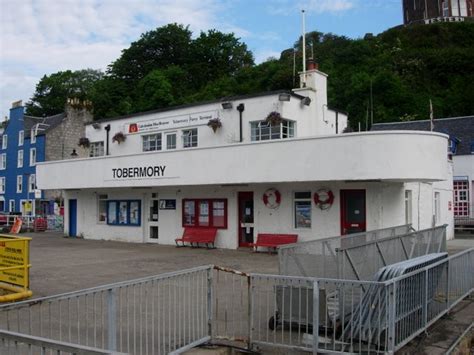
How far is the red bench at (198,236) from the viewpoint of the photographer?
22.0 metres

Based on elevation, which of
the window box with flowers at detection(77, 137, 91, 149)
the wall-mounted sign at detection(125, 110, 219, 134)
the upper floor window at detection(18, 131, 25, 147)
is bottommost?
the window box with flowers at detection(77, 137, 91, 149)

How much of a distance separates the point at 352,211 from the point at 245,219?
466 cm

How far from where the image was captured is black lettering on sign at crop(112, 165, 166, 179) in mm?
22616

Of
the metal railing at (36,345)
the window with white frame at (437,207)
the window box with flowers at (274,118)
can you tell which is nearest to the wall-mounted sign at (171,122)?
the window box with flowers at (274,118)

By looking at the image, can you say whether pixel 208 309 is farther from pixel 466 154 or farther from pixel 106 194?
pixel 466 154

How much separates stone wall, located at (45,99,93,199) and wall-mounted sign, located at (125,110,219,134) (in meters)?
25.9

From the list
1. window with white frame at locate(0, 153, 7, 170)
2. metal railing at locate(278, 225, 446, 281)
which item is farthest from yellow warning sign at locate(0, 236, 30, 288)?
window with white frame at locate(0, 153, 7, 170)

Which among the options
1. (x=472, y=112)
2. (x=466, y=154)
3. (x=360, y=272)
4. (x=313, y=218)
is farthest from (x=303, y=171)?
(x=472, y=112)

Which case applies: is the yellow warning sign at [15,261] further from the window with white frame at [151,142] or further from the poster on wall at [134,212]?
the window with white frame at [151,142]

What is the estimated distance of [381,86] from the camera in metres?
55.6

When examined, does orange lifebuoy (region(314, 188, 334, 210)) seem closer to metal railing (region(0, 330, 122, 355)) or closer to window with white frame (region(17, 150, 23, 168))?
metal railing (region(0, 330, 122, 355))

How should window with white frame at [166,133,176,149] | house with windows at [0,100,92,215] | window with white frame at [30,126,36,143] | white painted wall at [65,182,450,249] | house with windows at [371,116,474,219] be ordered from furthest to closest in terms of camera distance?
window with white frame at [30,126,36,143]
house with windows at [0,100,92,215]
house with windows at [371,116,474,219]
window with white frame at [166,133,176,149]
white painted wall at [65,182,450,249]

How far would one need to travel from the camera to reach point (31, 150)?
5266 cm

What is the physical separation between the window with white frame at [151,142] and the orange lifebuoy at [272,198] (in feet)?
24.7
